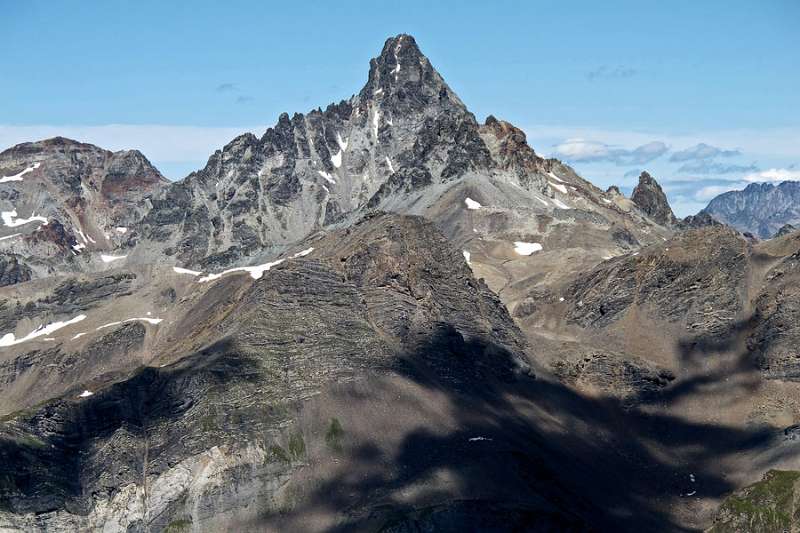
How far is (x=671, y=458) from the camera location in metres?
170

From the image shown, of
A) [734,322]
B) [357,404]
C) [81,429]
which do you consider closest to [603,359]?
[734,322]

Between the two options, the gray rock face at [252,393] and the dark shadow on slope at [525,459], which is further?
the gray rock face at [252,393]

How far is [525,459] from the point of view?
15200 cm

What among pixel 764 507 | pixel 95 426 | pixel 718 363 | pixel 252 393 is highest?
pixel 252 393

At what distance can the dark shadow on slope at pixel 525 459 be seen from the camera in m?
139

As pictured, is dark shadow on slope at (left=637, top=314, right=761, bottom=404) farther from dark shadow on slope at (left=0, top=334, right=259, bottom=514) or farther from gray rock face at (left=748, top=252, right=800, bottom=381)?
dark shadow on slope at (left=0, top=334, right=259, bottom=514)

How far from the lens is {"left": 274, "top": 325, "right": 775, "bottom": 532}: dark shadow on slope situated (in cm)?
13912

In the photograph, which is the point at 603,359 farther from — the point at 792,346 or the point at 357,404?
the point at 357,404

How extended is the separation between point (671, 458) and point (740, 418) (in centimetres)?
1284

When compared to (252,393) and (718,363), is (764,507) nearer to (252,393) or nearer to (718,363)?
(718,363)

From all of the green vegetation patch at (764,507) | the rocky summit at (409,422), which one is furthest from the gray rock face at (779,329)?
the green vegetation patch at (764,507)

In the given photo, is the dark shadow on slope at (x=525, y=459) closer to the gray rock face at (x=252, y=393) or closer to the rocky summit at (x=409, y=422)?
the rocky summit at (x=409, y=422)

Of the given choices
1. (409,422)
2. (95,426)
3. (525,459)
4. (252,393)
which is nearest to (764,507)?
(525,459)

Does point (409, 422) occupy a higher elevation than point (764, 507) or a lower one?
higher
